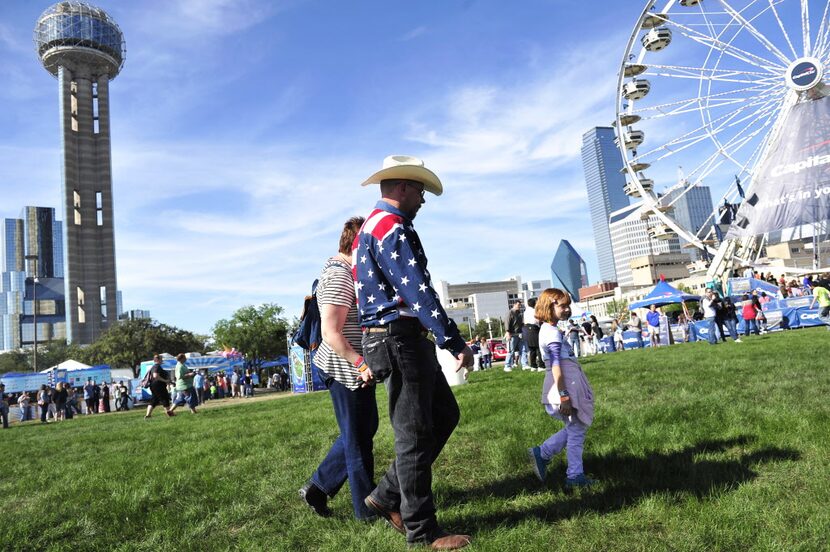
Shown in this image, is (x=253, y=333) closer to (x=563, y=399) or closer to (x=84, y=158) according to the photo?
(x=563, y=399)

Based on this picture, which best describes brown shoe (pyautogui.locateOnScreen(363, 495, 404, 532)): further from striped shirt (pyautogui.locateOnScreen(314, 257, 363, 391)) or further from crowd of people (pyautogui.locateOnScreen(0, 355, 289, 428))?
crowd of people (pyautogui.locateOnScreen(0, 355, 289, 428))

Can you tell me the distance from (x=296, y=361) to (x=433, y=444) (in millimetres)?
26750

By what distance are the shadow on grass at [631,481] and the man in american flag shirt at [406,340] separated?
17.8 inches

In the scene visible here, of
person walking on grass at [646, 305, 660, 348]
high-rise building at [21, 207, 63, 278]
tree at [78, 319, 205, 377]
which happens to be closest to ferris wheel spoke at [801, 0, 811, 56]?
person walking on grass at [646, 305, 660, 348]

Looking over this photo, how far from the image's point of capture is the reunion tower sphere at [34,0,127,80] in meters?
103

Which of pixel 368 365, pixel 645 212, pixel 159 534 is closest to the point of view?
pixel 368 365

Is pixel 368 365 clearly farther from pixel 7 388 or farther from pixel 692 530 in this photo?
pixel 7 388

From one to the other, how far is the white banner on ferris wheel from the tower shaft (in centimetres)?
10022

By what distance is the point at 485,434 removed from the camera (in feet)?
18.8

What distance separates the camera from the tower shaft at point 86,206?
101 meters

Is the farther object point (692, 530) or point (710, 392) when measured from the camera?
point (710, 392)

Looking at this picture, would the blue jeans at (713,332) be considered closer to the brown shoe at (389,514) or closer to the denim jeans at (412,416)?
the brown shoe at (389,514)

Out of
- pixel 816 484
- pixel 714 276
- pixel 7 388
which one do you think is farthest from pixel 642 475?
pixel 7 388

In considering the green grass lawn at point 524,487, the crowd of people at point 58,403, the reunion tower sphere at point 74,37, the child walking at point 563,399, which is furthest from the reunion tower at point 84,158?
the child walking at point 563,399
